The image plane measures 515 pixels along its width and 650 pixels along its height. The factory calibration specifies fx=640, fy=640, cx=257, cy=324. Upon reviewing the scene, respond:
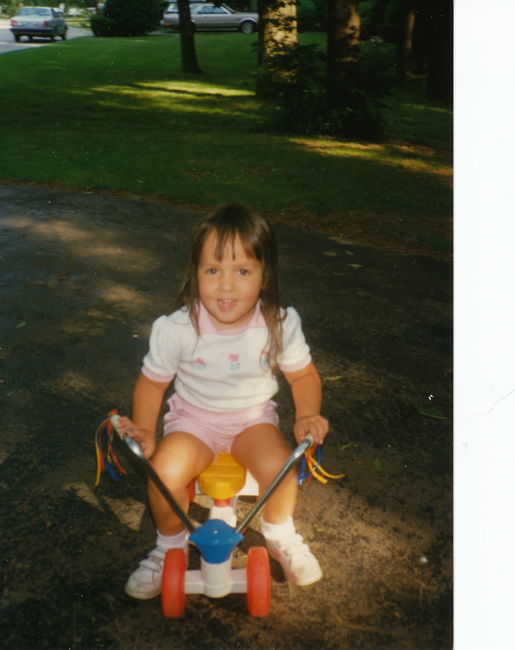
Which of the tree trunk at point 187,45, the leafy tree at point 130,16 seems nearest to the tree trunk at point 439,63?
the tree trunk at point 187,45

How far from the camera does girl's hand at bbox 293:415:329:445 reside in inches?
81.0

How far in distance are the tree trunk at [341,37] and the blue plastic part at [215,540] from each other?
920 cm

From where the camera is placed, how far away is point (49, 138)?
967cm

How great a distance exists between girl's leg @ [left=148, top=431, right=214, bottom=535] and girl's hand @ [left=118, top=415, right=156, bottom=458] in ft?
0.19

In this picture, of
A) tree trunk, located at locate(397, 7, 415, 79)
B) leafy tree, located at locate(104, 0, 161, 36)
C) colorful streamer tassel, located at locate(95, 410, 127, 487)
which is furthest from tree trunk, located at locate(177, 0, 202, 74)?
colorful streamer tassel, located at locate(95, 410, 127, 487)

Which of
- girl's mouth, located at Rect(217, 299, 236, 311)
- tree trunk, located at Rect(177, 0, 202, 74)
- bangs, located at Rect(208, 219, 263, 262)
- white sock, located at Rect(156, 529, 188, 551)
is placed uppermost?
tree trunk, located at Rect(177, 0, 202, 74)

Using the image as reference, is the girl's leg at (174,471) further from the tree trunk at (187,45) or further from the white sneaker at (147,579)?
the tree trunk at (187,45)

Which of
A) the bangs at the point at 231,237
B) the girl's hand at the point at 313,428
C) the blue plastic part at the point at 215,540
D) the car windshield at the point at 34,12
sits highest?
the car windshield at the point at 34,12

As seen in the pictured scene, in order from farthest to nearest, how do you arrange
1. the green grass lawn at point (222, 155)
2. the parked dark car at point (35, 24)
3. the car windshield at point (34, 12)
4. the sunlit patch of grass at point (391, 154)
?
1. the car windshield at point (34, 12)
2. the parked dark car at point (35, 24)
3. the sunlit patch of grass at point (391, 154)
4. the green grass lawn at point (222, 155)

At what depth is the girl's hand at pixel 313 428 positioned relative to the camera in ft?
6.75

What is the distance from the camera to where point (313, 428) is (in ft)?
6.81

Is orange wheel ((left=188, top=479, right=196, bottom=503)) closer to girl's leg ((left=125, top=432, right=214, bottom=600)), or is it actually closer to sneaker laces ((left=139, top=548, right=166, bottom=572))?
girl's leg ((left=125, top=432, right=214, bottom=600))

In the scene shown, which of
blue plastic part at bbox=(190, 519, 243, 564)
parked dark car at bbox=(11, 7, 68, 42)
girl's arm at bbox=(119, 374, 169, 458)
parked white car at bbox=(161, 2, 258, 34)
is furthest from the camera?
parked white car at bbox=(161, 2, 258, 34)
